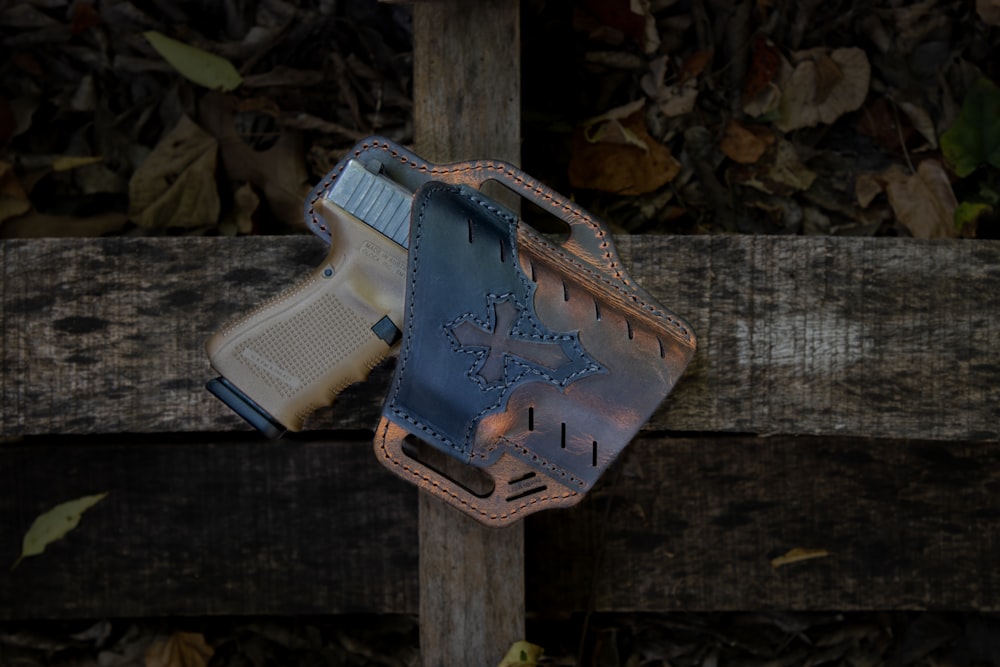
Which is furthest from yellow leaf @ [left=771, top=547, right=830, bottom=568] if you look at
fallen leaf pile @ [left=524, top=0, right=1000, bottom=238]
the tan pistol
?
the tan pistol

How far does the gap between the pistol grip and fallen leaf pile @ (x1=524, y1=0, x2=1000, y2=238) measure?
66cm

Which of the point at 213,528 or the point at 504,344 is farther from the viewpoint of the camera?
the point at 213,528

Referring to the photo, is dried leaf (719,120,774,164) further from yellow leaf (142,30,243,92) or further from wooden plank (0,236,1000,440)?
yellow leaf (142,30,243,92)

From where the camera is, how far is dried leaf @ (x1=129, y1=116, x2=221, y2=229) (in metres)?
1.88

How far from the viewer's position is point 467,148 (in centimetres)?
145

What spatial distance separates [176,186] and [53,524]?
0.74 m

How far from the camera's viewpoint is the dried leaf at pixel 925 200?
187 centimetres

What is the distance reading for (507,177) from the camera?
4.64 feet

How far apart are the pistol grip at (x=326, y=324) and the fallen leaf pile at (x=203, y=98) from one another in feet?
1.97

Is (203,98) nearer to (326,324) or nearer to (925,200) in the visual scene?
(326,324)

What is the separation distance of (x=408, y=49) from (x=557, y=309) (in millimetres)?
880

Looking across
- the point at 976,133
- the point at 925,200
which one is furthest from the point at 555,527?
the point at 976,133

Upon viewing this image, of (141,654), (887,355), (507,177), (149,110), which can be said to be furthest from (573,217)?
(141,654)
